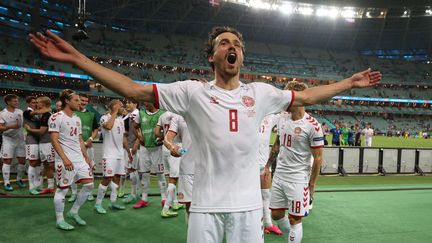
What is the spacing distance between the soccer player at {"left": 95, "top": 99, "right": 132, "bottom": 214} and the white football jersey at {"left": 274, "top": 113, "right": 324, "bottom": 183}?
3859 mm

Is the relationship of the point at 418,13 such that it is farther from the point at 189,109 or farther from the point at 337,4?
the point at 189,109

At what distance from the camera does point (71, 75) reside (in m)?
47.7

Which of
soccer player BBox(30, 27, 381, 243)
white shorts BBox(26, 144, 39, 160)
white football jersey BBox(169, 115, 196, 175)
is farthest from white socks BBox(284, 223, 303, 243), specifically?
white shorts BBox(26, 144, 39, 160)

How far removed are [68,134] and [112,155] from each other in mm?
1328

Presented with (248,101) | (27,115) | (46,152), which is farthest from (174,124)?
(27,115)

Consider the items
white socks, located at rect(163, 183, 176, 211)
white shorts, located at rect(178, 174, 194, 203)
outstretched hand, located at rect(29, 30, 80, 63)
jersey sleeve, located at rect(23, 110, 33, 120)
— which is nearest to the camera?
outstretched hand, located at rect(29, 30, 80, 63)

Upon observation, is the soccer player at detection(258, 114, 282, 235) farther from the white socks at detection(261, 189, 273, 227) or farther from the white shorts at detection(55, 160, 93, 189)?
the white shorts at detection(55, 160, 93, 189)

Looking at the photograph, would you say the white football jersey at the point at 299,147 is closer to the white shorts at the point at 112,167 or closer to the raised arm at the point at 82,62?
the raised arm at the point at 82,62

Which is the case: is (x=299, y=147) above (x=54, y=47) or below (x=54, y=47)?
below

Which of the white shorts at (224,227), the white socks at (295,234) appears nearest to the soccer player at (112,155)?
the white socks at (295,234)

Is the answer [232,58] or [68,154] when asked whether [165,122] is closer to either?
[68,154]

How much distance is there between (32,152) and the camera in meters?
8.69

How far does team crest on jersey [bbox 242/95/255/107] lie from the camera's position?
2383 mm

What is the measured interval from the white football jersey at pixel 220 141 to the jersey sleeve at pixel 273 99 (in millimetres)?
117
